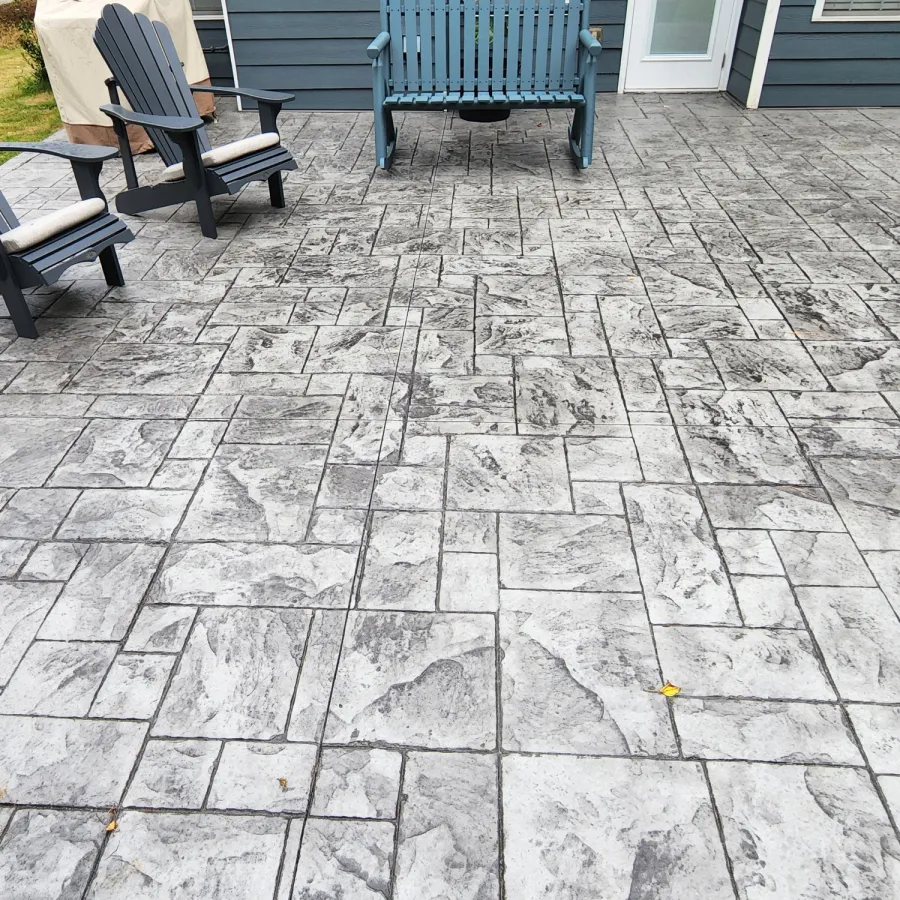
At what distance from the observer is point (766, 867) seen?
143 cm

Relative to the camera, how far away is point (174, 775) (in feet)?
5.21

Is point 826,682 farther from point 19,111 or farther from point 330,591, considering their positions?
point 19,111

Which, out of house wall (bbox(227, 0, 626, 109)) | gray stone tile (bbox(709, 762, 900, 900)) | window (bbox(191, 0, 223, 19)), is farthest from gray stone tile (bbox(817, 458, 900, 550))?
window (bbox(191, 0, 223, 19))

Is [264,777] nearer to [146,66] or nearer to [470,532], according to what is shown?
[470,532]

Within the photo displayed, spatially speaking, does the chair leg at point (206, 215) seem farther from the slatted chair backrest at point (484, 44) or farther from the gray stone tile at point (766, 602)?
the gray stone tile at point (766, 602)

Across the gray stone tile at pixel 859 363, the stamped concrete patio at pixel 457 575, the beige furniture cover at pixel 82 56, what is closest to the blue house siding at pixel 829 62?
the stamped concrete patio at pixel 457 575

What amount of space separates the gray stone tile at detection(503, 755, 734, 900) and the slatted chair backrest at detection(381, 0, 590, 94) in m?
4.51

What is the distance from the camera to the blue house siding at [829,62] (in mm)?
5934

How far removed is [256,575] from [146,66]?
3471 mm

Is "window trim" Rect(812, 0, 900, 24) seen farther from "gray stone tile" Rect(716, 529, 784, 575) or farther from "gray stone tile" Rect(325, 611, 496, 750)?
"gray stone tile" Rect(325, 611, 496, 750)

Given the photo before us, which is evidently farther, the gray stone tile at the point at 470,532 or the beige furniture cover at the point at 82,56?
the beige furniture cover at the point at 82,56

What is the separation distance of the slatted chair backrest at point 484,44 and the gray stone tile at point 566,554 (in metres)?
3.73

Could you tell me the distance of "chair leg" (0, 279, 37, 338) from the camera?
3.11 m

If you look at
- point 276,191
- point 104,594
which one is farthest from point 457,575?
point 276,191
